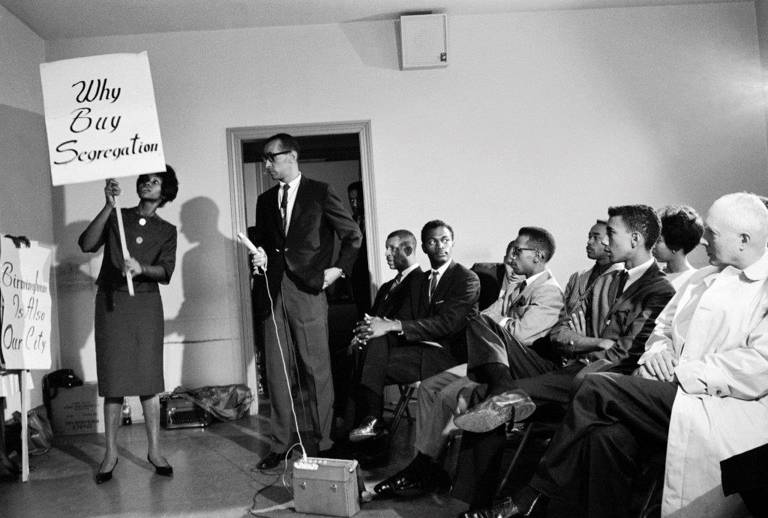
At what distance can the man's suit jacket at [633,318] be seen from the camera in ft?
9.27

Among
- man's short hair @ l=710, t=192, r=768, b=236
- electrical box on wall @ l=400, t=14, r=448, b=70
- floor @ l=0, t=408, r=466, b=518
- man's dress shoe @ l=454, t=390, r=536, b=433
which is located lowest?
floor @ l=0, t=408, r=466, b=518

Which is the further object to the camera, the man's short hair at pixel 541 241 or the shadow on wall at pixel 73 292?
the shadow on wall at pixel 73 292

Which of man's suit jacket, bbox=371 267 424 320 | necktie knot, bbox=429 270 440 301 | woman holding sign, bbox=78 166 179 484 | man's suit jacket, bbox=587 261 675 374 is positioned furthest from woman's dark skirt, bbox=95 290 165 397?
man's suit jacket, bbox=587 261 675 374

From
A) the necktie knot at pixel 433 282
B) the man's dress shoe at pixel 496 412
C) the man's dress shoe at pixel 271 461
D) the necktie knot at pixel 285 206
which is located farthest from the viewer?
the necktie knot at pixel 433 282

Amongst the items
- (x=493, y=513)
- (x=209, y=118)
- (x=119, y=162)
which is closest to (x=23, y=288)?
(x=119, y=162)

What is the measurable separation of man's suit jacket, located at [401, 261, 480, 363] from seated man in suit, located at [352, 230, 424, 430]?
0.36ft

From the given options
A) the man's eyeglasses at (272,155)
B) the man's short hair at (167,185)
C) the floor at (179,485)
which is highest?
the man's eyeglasses at (272,155)

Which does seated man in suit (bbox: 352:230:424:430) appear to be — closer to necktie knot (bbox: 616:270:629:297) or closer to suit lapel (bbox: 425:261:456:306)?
suit lapel (bbox: 425:261:456:306)

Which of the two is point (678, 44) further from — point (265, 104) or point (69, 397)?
point (69, 397)

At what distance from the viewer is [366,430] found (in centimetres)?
357

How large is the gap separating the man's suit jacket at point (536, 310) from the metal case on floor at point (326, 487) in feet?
3.13

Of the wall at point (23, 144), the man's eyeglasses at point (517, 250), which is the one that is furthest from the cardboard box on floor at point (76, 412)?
the man's eyeglasses at point (517, 250)

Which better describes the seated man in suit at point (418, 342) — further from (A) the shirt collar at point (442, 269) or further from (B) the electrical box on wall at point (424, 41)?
(B) the electrical box on wall at point (424, 41)

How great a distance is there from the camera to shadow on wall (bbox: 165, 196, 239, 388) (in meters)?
5.53
